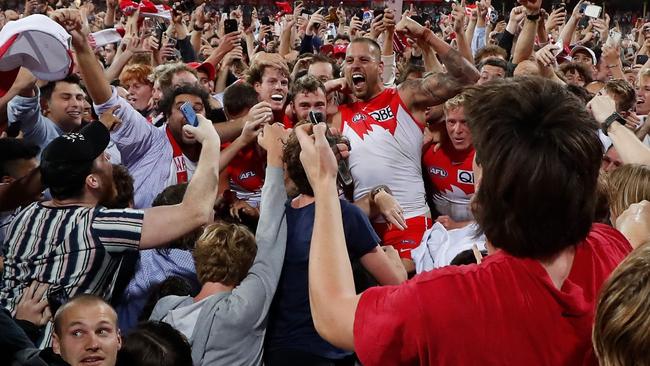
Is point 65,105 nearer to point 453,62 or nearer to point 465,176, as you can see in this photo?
point 453,62

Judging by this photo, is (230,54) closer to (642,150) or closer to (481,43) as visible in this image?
(481,43)

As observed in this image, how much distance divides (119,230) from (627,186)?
6.26ft

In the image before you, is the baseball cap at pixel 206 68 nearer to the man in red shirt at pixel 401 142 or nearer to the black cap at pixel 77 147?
the man in red shirt at pixel 401 142

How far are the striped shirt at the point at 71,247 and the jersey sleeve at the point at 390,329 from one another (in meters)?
1.48

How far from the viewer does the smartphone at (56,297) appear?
2881mm

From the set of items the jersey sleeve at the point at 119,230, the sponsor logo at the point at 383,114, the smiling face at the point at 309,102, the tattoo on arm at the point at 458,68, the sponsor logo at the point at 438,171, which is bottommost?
the sponsor logo at the point at 438,171

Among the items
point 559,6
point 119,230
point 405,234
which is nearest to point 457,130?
point 405,234

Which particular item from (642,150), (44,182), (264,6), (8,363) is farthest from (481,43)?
(264,6)

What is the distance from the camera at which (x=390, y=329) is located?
1.56 meters

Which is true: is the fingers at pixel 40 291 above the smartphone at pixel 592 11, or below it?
above

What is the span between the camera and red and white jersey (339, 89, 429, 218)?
473 cm

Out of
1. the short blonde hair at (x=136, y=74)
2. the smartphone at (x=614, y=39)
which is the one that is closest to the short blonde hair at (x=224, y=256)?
the short blonde hair at (x=136, y=74)

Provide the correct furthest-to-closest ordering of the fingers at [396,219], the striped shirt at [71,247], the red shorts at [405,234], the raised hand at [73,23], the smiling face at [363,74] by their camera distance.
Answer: the smiling face at [363,74] < the red shorts at [405,234] < the fingers at [396,219] < the raised hand at [73,23] < the striped shirt at [71,247]

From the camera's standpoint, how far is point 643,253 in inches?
53.6
